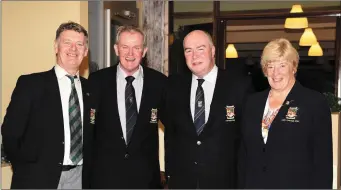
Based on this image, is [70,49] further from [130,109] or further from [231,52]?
[231,52]

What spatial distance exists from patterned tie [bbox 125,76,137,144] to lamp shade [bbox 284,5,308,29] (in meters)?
5.24

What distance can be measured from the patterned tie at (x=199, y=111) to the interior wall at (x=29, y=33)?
1695mm

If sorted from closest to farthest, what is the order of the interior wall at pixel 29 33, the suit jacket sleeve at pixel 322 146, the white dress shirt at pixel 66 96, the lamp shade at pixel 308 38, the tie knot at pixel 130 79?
the suit jacket sleeve at pixel 322 146, the white dress shirt at pixel 66 96, the tie knot at pixel 130 79, the interior wall at pixel 29 33, the lamp shade at pixel 308 38

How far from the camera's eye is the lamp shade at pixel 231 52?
8242mm

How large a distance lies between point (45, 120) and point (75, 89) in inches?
11.8

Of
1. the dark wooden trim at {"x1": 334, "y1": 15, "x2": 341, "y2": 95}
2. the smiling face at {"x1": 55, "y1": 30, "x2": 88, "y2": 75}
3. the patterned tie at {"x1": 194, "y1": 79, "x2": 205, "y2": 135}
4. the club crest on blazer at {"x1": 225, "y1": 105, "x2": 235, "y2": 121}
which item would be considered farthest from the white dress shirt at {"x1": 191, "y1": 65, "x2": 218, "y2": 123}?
the dark wooden trim at {"x1": 334, "y1": 15, "x2": 341, "y2": 95}

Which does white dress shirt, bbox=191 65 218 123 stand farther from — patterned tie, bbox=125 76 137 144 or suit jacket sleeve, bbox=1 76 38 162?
suit jacket sleeve, bbox=1 76 38 162

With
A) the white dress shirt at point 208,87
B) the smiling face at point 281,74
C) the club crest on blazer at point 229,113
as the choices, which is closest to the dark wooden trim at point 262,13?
the white dress shirt at point 208,87

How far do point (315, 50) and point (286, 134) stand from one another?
5640mm

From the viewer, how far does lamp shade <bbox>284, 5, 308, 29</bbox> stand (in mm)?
7629

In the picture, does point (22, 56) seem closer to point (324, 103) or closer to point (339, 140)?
point (324, 103)

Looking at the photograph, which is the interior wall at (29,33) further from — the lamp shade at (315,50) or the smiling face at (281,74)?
the lamp shade at (315,50)

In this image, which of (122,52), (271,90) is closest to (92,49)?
(122,52)

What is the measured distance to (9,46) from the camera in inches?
170
